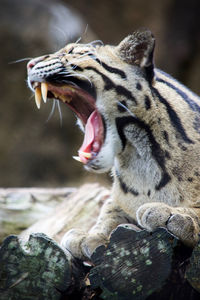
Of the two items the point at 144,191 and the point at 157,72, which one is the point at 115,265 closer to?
the point at 144,191

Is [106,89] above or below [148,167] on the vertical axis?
above

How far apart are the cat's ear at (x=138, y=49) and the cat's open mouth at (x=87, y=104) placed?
1.44 ft

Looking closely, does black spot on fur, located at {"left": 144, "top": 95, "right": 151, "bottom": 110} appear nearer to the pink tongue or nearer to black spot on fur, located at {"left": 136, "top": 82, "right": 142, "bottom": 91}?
black spot on fur, located at {"left": 136, "top": 82, "right": 142, "bottom": 91}

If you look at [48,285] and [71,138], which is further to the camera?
[71,138]

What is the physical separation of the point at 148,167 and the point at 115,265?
1.04 metres

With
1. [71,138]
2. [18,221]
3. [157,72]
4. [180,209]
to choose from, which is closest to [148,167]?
[180,209]

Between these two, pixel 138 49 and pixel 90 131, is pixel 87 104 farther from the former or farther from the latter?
pixel 138 49

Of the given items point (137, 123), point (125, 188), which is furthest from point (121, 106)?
point (125, 188)

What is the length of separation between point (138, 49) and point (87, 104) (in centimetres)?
65

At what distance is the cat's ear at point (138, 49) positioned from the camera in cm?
381

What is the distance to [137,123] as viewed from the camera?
151 inches

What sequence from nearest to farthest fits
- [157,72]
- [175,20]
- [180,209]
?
[180,209]
[157,72]
[175,20]

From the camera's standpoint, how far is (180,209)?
11.6 ft

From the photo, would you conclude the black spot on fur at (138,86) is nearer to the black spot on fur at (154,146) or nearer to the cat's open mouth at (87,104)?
the black spot on fur at (154,146)
